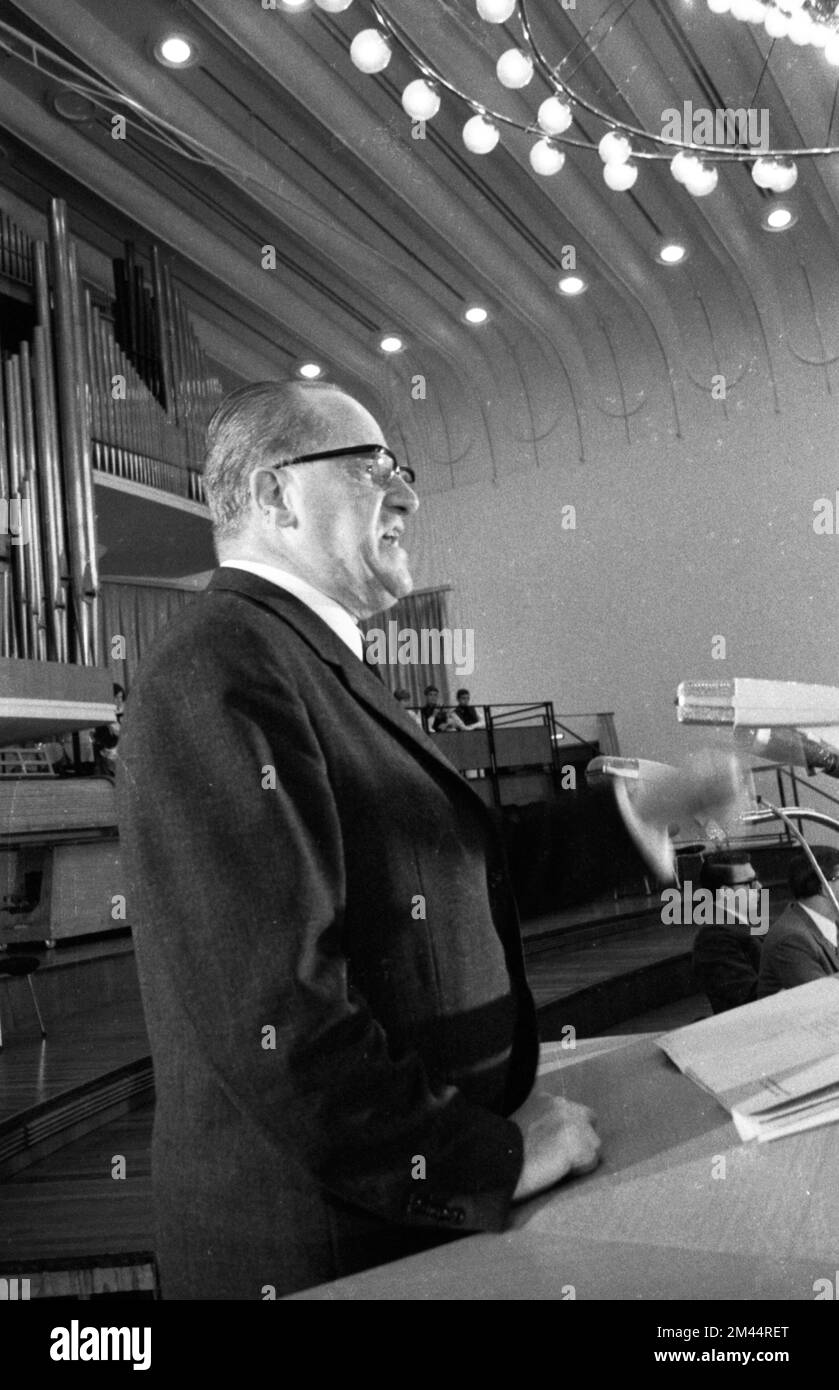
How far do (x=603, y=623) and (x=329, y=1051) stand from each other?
3.42ft

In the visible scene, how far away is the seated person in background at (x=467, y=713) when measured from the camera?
3.87 feet

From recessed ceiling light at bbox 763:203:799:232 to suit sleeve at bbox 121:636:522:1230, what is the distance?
1395 mm

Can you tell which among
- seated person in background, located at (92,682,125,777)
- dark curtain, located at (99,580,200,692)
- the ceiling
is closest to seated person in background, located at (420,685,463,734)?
the ceiling

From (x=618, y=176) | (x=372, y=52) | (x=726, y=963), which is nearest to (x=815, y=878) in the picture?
(x=726, y=963)

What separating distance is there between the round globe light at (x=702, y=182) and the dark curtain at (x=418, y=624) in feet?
2.73

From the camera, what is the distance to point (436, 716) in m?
1.15

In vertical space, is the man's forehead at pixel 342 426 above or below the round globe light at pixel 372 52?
below

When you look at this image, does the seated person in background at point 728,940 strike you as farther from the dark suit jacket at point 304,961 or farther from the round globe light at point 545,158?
the round globe light at point 545,158

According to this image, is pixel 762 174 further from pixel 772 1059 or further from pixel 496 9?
pixel 772 1059

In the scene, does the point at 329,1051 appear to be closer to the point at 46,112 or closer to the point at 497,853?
the point at 497,853

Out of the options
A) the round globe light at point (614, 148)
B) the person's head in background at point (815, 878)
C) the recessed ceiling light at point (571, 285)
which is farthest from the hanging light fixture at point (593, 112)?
the person's head in background at point (815, 878)

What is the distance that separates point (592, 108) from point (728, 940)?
52.3 inches

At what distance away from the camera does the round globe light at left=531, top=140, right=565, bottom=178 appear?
1.55 meters

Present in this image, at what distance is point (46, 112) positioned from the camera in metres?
2.46
